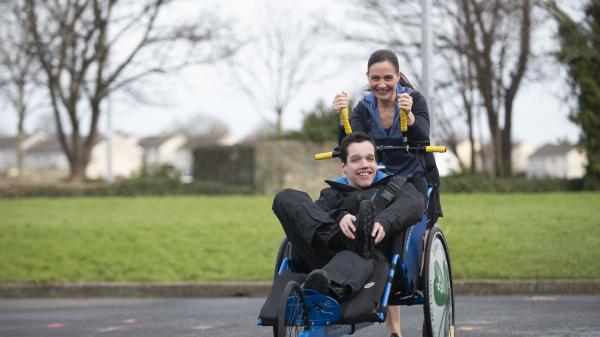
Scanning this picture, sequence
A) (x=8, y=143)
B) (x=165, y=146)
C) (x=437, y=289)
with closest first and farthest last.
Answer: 1. (x=437, y=289)
2. (x=8, y=143)
3. (x=165, y=146)

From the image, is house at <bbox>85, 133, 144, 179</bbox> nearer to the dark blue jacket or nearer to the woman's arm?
the dark blue jacket

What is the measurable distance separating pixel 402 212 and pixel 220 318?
4081 millimetres

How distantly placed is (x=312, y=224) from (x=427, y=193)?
1264 millimetres

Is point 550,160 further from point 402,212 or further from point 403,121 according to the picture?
point 402,212

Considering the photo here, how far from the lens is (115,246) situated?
44.4 ft

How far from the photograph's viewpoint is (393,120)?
238 inches

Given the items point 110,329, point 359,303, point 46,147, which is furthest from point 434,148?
point 46,147

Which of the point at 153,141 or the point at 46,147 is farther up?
the point at 153,141

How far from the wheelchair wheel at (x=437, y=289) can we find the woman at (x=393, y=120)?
319mm

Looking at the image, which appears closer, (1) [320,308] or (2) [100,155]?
(1) [320,308]

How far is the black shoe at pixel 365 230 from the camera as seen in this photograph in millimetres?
5016

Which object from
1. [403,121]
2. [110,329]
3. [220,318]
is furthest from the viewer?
[220,318]

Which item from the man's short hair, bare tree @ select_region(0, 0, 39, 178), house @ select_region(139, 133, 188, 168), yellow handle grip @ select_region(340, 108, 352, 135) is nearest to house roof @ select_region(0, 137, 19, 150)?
house @ select_region(139, 133, 188, 168)

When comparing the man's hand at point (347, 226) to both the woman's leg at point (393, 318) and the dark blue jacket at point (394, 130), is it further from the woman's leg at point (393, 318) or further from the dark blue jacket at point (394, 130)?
the woman's leg at point (393, 318)
